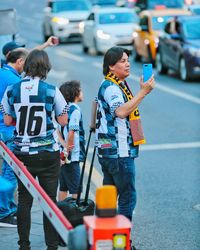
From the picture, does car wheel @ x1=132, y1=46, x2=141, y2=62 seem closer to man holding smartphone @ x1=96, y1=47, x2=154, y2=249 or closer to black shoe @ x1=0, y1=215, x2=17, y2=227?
black shoe @ x1=0, y1=215, x2=17, y2=227

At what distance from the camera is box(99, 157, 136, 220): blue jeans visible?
827cm

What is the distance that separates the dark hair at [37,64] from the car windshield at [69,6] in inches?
1215

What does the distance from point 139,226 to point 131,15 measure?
24.3 m

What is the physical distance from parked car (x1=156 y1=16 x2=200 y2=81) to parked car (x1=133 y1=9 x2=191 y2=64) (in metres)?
1.37

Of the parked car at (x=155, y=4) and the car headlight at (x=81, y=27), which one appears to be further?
the parked car at (x=155, y=4)

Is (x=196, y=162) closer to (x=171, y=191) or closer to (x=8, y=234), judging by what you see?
(x=171, y=191)

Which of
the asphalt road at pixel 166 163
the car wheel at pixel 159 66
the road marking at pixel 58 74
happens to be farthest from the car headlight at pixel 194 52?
the road marking at pixel 58 74

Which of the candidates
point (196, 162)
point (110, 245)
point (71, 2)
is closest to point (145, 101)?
point (196, 162)

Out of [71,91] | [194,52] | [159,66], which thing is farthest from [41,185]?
[159,66]

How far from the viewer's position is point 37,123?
790cm

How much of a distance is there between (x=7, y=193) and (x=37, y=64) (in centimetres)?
204

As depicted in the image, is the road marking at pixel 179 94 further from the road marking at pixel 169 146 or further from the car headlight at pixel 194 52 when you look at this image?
the road marking at pixel 169 146

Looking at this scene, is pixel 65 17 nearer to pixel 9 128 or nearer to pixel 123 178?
pixel 9 128

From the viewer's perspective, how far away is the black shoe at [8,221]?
31.0ft
